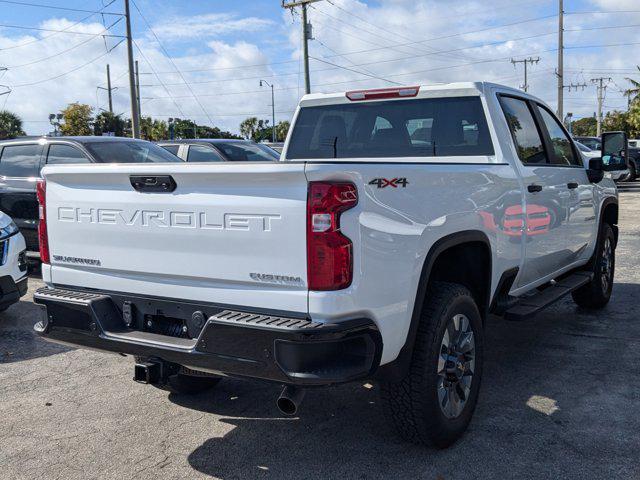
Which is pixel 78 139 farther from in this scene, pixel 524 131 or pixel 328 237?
pixel 328 237

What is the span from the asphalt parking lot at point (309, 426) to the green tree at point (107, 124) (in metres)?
49.7

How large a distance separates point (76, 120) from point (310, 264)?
56.5 meters

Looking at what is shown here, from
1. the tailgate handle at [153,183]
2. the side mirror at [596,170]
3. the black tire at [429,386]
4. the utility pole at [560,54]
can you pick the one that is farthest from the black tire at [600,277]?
the utility pole at [560,54]

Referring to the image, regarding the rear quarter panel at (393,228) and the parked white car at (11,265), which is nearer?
the rear quarter panel at (393,228)

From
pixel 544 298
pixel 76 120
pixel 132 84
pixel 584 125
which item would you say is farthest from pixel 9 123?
pixel 584 125

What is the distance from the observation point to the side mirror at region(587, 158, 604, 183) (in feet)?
18.6

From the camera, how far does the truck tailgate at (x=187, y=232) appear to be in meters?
2.78

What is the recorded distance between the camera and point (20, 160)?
9.04 m

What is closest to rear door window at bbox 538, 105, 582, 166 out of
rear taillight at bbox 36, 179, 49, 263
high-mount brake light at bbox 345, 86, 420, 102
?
high-mount brake light at bbox 345, 86, 420, 102

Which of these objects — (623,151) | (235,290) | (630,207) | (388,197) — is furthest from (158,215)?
(630,207)

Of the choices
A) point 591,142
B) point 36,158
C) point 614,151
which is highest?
point 591,142

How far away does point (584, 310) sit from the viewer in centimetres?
646

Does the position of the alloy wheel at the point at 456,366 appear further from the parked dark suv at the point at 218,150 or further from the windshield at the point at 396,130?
the parked dark suv at the point at 218,150

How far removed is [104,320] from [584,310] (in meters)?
4.87
